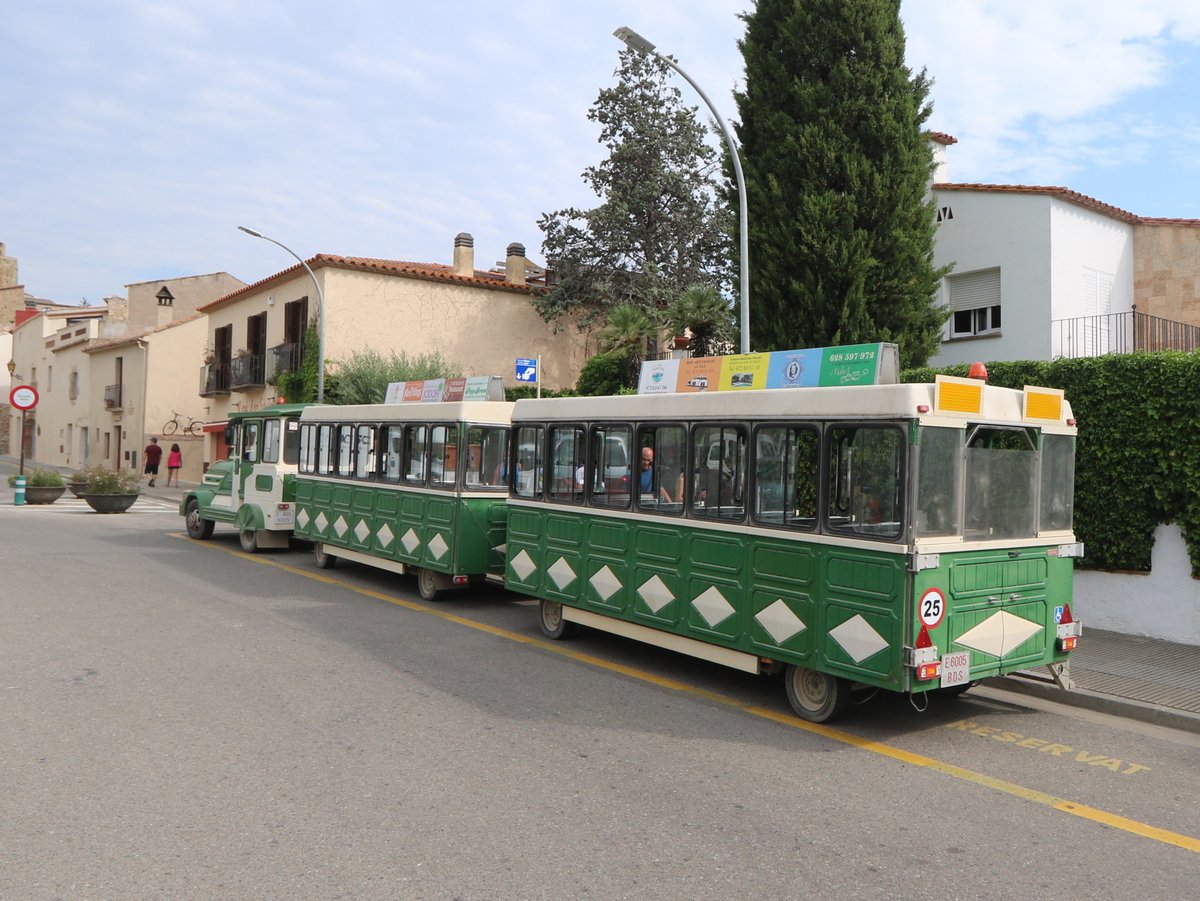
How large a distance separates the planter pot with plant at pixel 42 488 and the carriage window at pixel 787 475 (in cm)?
2333

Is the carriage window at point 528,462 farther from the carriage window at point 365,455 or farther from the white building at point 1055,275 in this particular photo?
the white building at point 1055,275

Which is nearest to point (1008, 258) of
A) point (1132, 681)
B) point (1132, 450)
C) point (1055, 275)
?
point (1055, 275)

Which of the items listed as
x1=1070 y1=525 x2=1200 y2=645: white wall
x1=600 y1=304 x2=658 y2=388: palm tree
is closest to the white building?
x1=600 y1=304 x2=658 y2=388: palm tree

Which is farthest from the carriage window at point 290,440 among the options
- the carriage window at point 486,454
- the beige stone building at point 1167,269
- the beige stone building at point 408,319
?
the beige stone building at point 1167,269

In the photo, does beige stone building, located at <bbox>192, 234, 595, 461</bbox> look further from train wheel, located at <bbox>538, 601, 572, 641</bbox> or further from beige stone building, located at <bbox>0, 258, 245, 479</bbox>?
train wheel, located at <bbox>538, 601, 572, 641</bbox>

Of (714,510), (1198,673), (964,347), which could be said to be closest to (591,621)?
(714,510)

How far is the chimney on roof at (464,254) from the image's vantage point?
30344 millimetres

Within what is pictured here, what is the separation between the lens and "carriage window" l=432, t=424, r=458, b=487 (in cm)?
1086

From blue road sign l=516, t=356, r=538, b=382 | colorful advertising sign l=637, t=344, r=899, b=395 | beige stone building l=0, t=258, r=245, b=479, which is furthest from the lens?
beige stone building l=0, t=258, r=245, b=479

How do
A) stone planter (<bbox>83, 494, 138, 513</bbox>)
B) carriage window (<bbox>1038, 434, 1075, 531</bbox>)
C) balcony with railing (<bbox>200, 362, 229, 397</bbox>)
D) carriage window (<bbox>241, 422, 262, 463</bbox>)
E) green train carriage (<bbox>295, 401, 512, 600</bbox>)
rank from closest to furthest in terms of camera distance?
carriage window (<bbox>1038, 434, 1075, 531</bbox>), green train carriage (<bbox>295, 401, 512, 600</bbox>), carriage window (<bbox>241, 422, 262, 463</bbox>), stone planter (<bbox>83, 494, 138, 513</bbox>), balcony with railing (<bbox>200, 362, 229, 397</bbox>)

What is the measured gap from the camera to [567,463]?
883 centimetres

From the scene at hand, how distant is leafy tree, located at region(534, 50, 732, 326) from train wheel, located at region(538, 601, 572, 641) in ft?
60.5

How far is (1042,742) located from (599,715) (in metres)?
2.91

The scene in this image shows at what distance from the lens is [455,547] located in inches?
419
